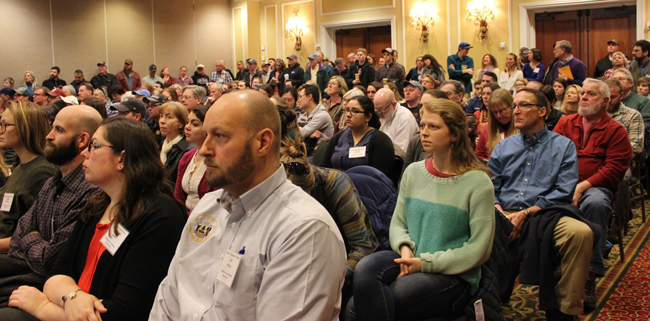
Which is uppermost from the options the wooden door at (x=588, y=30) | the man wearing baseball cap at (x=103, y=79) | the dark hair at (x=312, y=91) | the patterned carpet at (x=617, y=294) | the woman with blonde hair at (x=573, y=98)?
the wooden door at (x=588, y=30)

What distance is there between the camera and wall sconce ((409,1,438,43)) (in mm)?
11656

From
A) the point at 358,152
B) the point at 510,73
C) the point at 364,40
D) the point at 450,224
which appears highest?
the point at 364,40

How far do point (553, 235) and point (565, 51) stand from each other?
20.2ft

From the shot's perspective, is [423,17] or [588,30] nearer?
[588,30]

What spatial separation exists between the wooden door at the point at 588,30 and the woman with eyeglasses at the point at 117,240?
10.5 m

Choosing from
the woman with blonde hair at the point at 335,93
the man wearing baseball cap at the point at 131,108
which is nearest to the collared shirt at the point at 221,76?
the woman with blonde hair at the point at 335,93

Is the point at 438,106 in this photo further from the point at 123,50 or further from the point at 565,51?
the point at 123,50

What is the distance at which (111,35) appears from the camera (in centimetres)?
1282

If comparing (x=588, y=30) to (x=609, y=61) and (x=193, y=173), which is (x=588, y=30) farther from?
(x=193, y=173)

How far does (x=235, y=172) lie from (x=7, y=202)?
1901 millimetres

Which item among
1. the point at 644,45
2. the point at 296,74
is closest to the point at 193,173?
the point at 644,45

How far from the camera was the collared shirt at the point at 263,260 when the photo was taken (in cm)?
136

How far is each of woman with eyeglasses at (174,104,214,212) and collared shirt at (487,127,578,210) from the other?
1.68 m

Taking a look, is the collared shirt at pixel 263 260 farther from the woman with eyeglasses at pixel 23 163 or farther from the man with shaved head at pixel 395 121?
the man with shaved head at pixel 395 121
